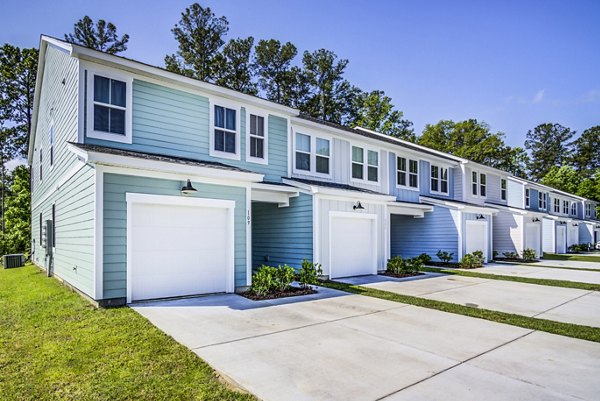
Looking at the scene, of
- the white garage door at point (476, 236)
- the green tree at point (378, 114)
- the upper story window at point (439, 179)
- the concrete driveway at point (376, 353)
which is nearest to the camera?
the concrete driveway at point (376, 353)

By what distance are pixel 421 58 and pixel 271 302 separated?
48.8 ft

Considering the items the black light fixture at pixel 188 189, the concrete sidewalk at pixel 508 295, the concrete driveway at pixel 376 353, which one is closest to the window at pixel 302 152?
the concrete sidewalk at pixel 508 295

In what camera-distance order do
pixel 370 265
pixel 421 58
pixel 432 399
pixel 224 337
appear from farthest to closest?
1. pixel 421 58
2. pixel 370 265
3. pixel 224 337
4. pixel 432 399

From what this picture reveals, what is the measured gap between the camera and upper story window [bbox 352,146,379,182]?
47.8 feet

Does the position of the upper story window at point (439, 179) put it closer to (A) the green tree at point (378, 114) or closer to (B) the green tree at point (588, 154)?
(A) the green tree at point (378, 114)

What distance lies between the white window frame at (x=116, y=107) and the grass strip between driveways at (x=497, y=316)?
6.74 metres

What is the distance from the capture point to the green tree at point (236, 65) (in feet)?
93.7

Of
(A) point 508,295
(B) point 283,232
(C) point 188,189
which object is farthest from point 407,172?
(C) point 188,189

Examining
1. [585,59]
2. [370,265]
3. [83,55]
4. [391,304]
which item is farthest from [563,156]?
[83,55]

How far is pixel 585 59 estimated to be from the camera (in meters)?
16.0

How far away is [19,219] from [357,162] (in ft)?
67.4

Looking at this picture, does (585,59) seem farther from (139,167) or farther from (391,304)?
(139,167)

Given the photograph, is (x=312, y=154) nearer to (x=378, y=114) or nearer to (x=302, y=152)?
(x=302, y=152)

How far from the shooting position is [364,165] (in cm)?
1486
